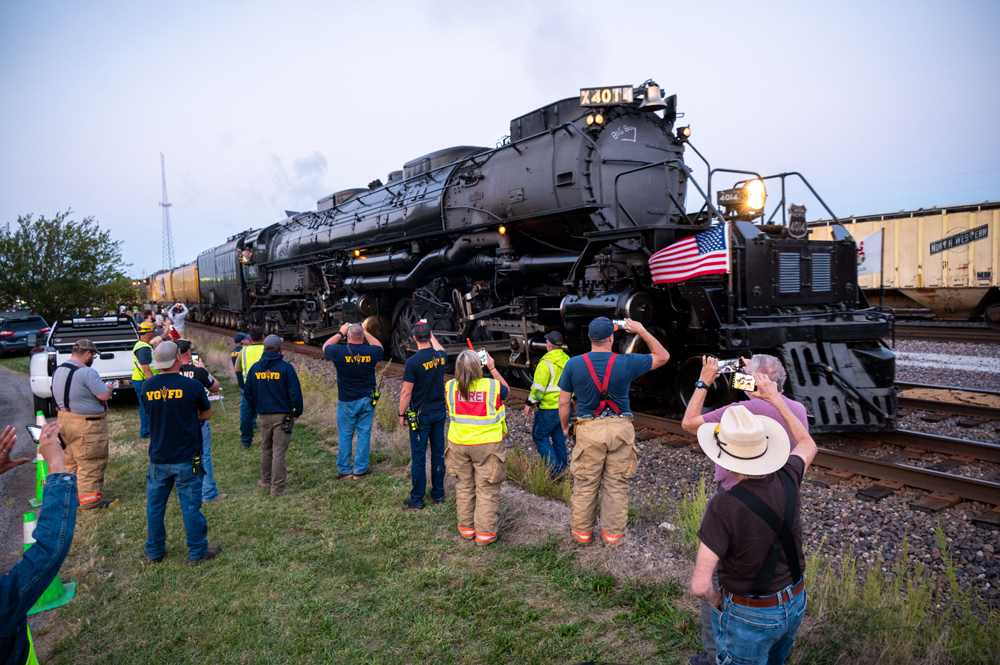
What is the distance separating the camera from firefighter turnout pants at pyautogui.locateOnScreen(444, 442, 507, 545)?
4637 millimetres

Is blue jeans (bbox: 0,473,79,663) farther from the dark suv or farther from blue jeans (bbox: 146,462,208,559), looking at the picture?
the dark suv

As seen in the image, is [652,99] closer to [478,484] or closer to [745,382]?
[478,484]

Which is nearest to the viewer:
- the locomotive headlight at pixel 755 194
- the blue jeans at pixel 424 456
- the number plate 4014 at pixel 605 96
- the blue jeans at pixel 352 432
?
the blue jeans at pixel 424 456

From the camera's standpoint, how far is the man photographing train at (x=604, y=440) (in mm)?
4316

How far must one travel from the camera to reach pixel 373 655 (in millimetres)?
3340

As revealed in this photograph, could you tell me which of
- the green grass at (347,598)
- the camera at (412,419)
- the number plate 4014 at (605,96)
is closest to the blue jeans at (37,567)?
the green grass at (347,598)

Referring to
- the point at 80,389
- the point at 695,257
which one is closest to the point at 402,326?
the point at 80,389

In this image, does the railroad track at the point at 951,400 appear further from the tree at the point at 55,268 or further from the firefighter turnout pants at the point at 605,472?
the tree at the point at 55,268

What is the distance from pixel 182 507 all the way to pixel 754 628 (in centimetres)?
429

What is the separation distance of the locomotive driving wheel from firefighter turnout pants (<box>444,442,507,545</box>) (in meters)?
7.61

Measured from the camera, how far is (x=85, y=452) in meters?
6.03

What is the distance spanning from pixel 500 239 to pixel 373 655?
6771mm

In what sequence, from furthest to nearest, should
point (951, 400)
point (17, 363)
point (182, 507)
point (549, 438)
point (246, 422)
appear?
1. point (17, 363)
2. point (951, 400)
3. point (246, 422)
4. point (549, 438)
5. point (182, 507)

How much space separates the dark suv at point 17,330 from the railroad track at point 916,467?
24.6 metres
